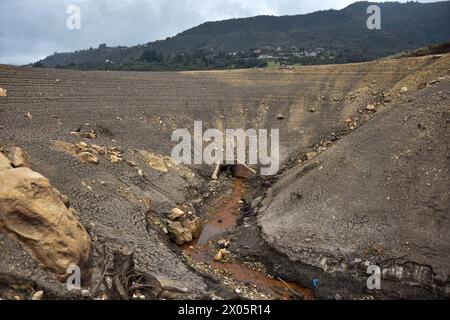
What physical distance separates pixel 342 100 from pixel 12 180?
19467 mm

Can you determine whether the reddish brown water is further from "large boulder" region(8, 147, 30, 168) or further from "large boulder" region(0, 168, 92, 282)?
"large boulder" region(8, 147, 30, 168)

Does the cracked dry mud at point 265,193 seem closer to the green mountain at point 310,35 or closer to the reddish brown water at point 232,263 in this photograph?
the reddish brown water at point 232,263

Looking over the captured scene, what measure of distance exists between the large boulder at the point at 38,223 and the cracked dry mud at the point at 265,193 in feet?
0.84

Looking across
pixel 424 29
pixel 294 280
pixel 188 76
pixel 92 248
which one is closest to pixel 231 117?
pixel 188 76

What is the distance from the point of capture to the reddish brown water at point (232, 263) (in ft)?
40.6

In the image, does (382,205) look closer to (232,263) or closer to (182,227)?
(232,263)

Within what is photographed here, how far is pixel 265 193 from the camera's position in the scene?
17812mm

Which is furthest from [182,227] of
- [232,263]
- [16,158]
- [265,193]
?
[16,158]

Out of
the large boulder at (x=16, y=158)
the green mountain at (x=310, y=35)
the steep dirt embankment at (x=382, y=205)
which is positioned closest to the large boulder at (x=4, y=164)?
the large boulder at (x=16, y=158)

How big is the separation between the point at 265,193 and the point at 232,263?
4655mm

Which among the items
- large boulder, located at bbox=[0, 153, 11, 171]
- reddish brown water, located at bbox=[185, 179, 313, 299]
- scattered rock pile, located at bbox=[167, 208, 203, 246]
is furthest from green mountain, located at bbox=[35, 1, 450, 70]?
large boulder, located at bbox=[0, 153, 11, 171]

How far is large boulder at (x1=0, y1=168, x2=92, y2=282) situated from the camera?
9273 millimetres

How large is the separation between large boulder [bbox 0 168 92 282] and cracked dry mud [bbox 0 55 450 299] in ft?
0.84

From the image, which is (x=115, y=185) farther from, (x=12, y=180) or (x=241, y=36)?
(x=241, y=36)
